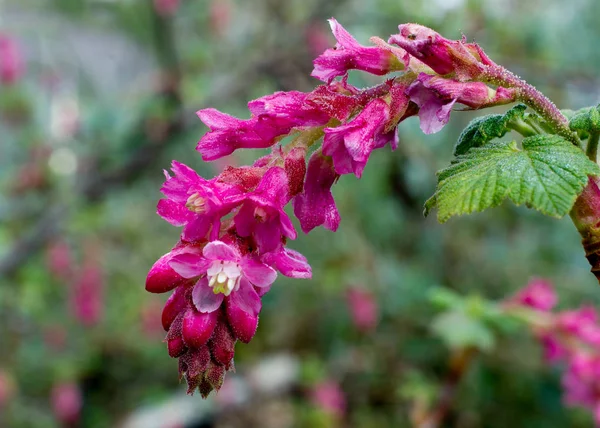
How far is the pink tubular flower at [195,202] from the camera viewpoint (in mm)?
610

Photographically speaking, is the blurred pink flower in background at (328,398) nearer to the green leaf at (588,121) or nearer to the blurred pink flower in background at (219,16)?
the blurred pink flower in background at (219,16)

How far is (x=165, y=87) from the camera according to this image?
10.6 feet

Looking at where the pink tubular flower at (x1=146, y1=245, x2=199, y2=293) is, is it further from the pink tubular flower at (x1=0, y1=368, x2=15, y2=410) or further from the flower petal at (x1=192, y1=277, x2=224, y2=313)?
the pink tubular flower at (x1=0, y1=368, x2=15, y2=410)

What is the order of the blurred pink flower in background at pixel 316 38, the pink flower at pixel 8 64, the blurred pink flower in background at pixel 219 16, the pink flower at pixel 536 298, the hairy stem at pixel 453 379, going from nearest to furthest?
the pink flower at pixel 536 298, the hairy stem at pixel 453 379, the blurred pink flower in background at pixel 316 38, the pink flower at pixel 8 64, the blurred pink flower in background at pixel 219 16

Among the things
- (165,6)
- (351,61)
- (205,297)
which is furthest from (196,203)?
(165,6)

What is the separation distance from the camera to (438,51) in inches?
24.9

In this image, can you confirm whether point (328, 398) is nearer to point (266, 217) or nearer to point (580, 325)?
point (580, 325)

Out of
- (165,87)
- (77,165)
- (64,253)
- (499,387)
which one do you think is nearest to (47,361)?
(64,253)

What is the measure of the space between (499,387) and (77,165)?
3.00m

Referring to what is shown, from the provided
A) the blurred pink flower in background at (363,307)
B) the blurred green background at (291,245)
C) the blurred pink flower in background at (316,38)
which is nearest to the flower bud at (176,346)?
the blurred green background at (291,245)

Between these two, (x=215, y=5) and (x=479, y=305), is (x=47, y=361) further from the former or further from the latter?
(x=479, y=305)

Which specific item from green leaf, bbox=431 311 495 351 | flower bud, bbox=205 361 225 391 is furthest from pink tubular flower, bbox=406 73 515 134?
green leaf, bbox=431 311 495 351

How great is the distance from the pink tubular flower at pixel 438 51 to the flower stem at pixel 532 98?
0.7 inches

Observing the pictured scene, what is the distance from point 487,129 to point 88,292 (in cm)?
345
